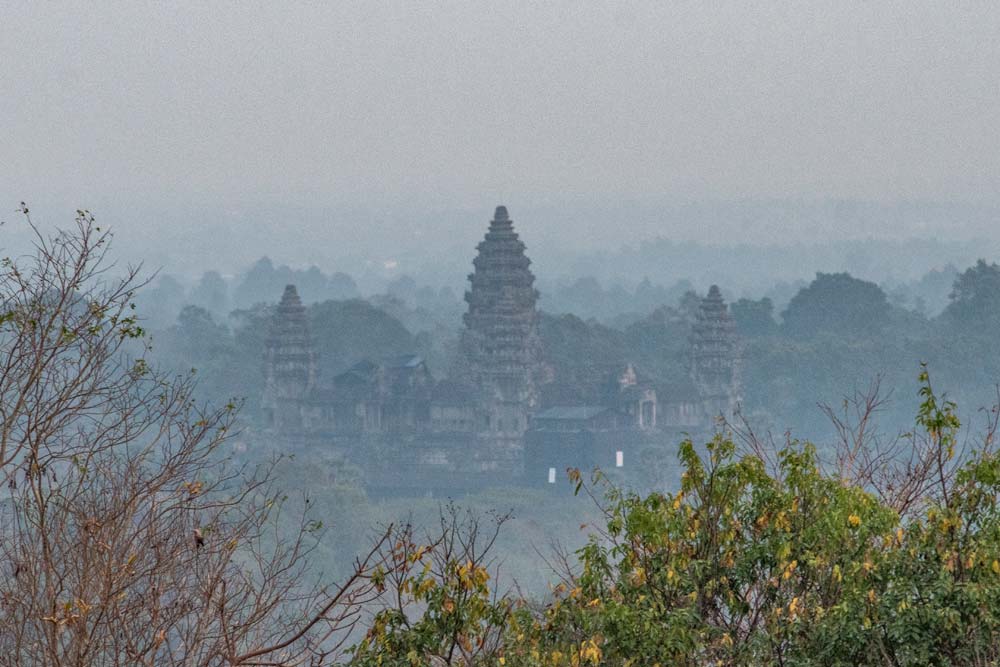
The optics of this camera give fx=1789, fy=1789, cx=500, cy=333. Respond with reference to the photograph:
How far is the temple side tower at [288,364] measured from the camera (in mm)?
91250

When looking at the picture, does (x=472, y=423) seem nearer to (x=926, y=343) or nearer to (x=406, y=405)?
(x=406, y=405)

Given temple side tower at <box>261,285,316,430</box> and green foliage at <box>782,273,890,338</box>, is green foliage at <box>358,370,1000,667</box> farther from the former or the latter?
green foliage at <box>782,273,890,338</box>

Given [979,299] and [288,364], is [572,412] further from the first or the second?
[979,299]

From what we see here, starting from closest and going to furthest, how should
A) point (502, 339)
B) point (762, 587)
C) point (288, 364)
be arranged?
point (762, 587), point (502, 339), point (288, 364)

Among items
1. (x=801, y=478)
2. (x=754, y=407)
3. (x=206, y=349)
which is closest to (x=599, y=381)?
(x=754, y=407)

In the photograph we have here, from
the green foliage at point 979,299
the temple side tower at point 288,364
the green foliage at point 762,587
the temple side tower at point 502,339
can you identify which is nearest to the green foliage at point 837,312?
the green foliage at point 979,299

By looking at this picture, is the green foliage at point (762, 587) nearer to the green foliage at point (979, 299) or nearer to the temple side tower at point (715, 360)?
the temple side tower at point (715, 360)

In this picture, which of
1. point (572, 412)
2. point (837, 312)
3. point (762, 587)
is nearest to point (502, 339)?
point (572, 412)

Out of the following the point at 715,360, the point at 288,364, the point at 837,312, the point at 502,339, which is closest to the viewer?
the point at 502,339

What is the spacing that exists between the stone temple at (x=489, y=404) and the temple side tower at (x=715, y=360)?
0.24 feet

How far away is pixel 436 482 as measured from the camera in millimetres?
92625

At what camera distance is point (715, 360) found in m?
93.7

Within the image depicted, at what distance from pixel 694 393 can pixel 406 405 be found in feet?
48.7

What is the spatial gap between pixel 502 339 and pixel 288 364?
11244 millimetres
